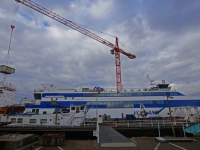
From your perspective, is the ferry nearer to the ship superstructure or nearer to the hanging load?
the hanging load

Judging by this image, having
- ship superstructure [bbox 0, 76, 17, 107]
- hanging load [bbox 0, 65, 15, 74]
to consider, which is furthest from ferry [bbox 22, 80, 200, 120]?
ship superstructure [bbox 0, 76, 17, 107]

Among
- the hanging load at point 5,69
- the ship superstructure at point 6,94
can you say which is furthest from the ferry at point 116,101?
the ship superstructure at point 6,94

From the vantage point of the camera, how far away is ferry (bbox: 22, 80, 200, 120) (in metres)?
33.8

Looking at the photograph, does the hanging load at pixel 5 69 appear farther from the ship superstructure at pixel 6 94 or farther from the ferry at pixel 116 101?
the ship superstructure at pixel 6 94

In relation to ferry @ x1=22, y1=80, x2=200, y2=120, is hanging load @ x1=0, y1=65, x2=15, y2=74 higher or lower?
higher

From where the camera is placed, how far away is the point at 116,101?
3531 centimetres

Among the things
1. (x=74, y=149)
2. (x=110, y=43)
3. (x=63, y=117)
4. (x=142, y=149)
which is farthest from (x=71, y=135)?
(x=110, y=43)

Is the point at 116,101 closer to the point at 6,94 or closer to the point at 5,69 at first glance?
the point at 5,69

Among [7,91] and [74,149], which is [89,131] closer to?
[74,149]

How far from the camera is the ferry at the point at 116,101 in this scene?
33.8 m

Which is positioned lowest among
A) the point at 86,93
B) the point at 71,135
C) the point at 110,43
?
the point at 71,135

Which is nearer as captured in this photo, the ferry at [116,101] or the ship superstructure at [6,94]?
the ferry at [116,101]

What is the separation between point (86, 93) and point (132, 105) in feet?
45.8

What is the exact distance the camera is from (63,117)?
24.6m
